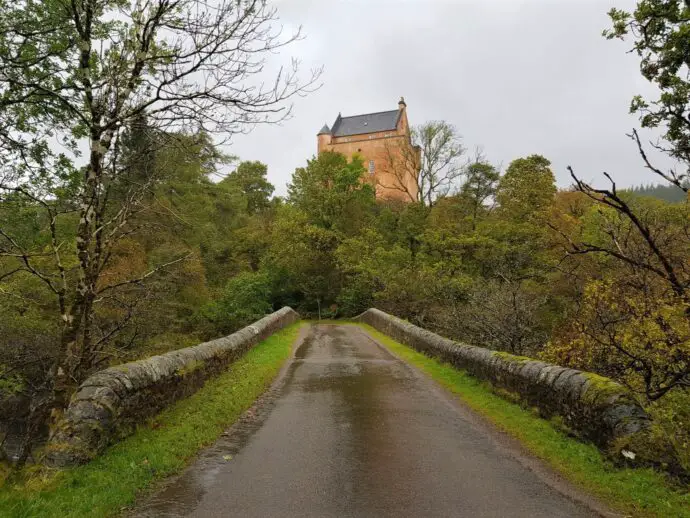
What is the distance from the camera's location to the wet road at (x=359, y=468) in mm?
4363

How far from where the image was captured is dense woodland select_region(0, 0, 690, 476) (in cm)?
599

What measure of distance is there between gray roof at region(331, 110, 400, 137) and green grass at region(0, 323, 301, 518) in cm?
6885

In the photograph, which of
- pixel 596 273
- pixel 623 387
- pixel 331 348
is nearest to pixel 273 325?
pixel 331 348

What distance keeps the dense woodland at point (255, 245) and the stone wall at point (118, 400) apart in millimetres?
477

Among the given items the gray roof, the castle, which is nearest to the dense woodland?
the castle

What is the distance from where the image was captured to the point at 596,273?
18734mm

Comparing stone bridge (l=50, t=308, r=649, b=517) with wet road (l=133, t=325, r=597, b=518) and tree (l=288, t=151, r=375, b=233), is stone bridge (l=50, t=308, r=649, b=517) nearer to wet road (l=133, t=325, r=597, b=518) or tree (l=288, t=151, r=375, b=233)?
wet road (l=133, t=325, r=597, b=518)

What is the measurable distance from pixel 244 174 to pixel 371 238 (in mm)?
27812

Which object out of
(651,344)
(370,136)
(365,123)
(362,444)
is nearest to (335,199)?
(370,136)

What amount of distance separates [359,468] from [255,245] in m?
42.2

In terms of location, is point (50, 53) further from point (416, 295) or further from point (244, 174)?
point (244, 174)

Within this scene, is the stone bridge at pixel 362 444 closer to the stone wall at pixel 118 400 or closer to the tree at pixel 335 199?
the stone wall at pixel 118 400

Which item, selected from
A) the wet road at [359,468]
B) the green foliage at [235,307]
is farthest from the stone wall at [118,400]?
the green foliage at [235,307]

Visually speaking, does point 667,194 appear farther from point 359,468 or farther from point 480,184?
point 359,468
